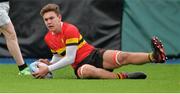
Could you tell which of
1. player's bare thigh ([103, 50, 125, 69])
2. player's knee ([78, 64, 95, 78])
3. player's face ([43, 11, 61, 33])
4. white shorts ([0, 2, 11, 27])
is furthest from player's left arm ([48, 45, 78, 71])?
white shorts ([0, 2, 11, 27])

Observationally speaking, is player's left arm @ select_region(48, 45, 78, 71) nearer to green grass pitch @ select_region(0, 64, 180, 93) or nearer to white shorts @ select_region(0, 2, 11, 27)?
green grass pitch @ select_region(0, 64, 180, 93)

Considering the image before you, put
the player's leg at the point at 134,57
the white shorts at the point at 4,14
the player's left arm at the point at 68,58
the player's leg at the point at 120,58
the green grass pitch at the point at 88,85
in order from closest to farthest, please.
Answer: the green grass pitch at the point at 88,85 → the player's leg at the point at 134,57 → the player's leg at the point at 120,58 → the player's left arm at the point at 68,58 → the white shorts at the point at 4,14

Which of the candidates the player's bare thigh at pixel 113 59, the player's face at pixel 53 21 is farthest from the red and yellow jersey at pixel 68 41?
the player's bare thigh at pixel 113 59

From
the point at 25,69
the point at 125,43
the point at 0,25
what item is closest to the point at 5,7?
the point at 0,25

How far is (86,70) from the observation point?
887cm

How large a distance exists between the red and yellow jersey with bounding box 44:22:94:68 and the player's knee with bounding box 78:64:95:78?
195 millimetres

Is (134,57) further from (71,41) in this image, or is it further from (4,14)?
(4,14)

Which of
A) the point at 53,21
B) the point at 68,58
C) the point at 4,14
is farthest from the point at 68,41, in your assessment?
the point at 4,14

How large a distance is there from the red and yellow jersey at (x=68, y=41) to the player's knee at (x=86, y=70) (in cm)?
19

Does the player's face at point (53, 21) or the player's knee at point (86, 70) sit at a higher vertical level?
the player's face at point (53, 21)

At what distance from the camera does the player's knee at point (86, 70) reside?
8852 millimetres

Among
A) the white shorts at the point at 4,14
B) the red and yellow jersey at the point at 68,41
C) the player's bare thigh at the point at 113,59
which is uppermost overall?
the white shorts at the point at 4,14

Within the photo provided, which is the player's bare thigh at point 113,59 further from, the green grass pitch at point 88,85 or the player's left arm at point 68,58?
the player's left arm at point 68,58

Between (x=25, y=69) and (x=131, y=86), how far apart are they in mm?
2239
